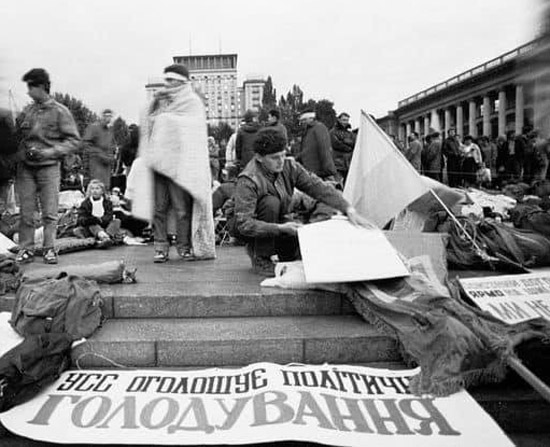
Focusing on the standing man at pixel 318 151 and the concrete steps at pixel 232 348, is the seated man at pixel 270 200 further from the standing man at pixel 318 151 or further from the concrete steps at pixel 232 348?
the standing man at pixel 318 151

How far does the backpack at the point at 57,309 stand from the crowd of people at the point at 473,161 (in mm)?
11867

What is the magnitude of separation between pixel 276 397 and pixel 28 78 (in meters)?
4.35

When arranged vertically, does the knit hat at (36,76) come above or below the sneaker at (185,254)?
above

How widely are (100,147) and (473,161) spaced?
35.1 feet

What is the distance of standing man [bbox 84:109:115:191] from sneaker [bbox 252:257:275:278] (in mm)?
5206

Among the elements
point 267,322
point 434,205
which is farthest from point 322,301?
point 434,205

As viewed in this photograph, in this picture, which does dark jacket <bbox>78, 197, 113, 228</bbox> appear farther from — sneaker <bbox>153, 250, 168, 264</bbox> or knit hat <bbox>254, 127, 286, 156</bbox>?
knit hat <bbox>254, 127, 286, 156</bbox>

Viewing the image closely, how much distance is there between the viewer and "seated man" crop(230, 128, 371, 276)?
5109mm

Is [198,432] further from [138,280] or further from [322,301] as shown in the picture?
[138,280]

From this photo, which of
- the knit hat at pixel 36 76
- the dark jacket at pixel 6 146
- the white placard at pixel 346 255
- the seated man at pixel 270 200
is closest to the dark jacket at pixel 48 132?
the knit hat at pixel 36 76

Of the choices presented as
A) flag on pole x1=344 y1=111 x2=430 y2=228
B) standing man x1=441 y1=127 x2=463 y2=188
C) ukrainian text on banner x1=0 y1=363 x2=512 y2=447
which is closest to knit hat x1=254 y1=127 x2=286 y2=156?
flag on pole x1=344 y1=111 x2=430 y2=228

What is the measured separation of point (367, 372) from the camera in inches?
140

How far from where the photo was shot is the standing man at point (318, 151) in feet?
30.1

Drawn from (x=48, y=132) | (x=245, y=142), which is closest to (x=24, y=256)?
(x=48, y=132)
